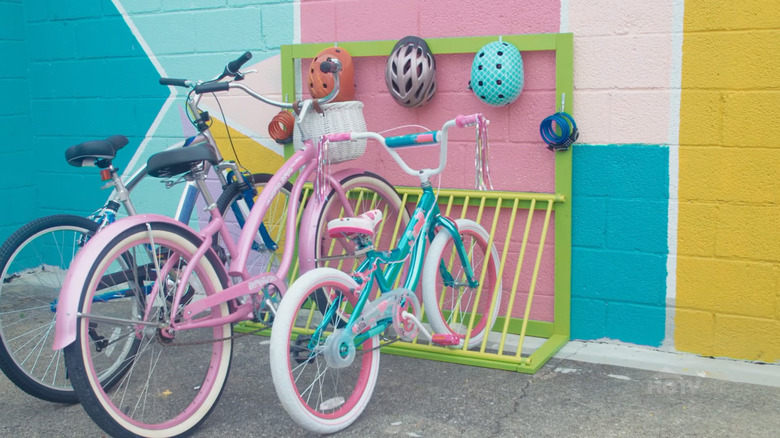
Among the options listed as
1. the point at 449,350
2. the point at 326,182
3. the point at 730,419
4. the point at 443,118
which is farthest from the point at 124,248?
the point at 730,419

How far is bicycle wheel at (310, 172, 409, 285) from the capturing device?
11.7ft

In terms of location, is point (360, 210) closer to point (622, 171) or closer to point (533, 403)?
point (622, 171)

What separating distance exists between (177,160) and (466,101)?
1.48m

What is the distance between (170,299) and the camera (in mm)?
2947

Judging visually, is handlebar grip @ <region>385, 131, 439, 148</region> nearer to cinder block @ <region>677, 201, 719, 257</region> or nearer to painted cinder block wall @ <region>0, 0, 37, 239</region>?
cinder block @ <region>677, 201, 719, 257</region>

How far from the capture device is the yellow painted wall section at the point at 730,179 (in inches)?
124

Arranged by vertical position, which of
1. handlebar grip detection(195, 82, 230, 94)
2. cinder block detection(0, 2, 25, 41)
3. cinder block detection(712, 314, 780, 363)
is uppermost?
cinder block detection(0, 2, 25, 41)

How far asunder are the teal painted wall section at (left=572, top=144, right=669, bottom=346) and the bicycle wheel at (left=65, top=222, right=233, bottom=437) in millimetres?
1635

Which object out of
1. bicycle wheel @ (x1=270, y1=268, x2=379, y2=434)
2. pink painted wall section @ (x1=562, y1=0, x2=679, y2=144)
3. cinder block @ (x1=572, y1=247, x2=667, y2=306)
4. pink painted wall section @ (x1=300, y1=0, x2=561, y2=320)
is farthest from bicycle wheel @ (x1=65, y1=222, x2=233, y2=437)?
pink painted wall section @ (x1=562, y1=0, x2=679, y2=144)

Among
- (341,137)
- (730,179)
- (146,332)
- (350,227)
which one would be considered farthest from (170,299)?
(730,179)

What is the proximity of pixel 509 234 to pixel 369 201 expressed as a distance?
754 mm

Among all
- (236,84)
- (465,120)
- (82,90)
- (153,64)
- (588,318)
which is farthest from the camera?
(82,90)

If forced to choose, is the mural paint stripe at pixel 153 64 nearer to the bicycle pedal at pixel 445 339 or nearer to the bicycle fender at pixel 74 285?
the bicycle fender at pixel 74 285

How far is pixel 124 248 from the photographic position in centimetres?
263
